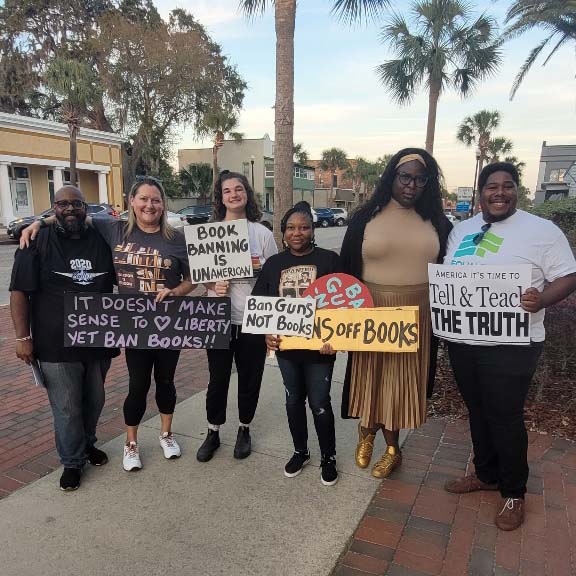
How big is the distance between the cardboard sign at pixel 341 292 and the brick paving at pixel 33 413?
6.74 feet

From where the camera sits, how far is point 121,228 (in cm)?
303

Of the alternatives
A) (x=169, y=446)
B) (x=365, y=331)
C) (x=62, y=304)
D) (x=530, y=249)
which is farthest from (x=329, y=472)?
(x=62, y=304)

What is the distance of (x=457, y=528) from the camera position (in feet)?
8.52

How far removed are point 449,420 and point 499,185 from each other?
215cm

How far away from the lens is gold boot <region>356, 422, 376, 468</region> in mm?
3223

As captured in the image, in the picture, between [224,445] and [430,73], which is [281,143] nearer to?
[224,445]

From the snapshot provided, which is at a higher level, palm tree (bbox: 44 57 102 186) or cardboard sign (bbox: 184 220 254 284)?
palm tree (bbox: 44 57 102 186)

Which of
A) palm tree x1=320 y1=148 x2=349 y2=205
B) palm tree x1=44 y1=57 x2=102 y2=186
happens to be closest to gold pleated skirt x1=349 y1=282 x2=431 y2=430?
palm tree x1=44 y1=57 x2=102 y2=186

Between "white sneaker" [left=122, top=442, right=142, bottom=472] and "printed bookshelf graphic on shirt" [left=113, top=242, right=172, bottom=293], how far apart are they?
1.10 m

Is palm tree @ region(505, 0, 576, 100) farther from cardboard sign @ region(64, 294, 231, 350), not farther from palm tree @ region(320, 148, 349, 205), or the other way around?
palm tree @ region(320, 148, 349, 205)

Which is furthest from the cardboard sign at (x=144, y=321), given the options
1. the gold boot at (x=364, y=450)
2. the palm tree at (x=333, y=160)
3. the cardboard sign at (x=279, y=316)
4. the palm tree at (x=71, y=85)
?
the palm tree at (x=333, y=160)

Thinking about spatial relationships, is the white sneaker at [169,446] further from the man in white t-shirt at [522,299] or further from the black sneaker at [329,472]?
the man in white t-shirt at [522,299]

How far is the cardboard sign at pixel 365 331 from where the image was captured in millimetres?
2750

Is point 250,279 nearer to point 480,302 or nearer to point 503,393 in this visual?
point 480,302
